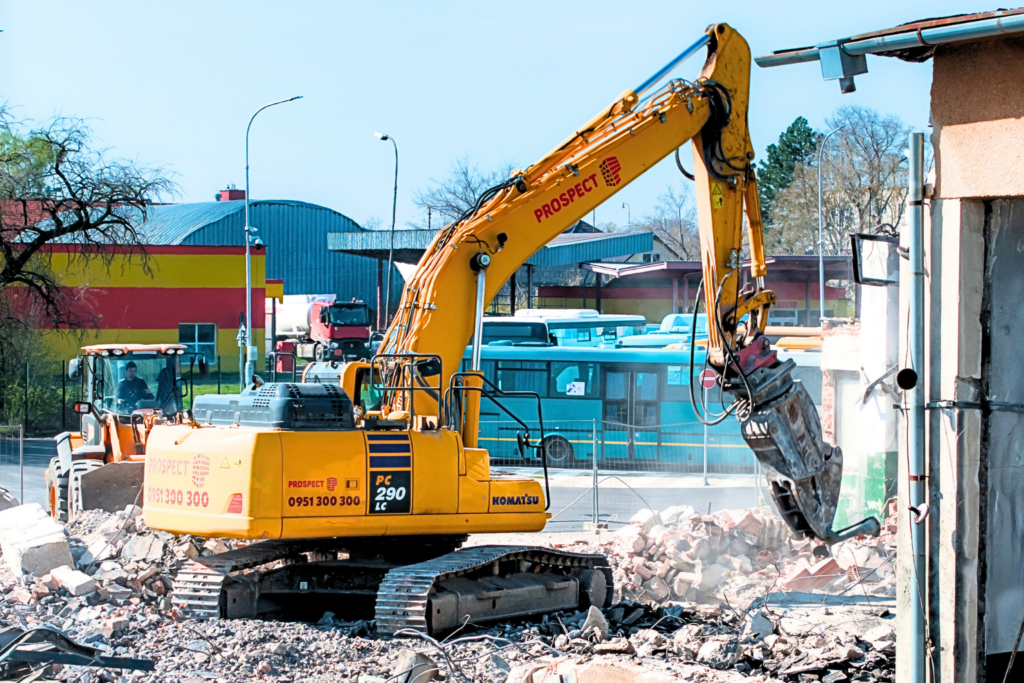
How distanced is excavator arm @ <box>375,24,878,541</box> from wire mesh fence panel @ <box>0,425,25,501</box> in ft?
41.3

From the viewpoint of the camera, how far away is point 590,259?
46.5 meters

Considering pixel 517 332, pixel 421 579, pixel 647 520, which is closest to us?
pixel 421 579

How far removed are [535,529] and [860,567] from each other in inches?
168

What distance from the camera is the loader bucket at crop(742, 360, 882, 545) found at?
1020 centimetres

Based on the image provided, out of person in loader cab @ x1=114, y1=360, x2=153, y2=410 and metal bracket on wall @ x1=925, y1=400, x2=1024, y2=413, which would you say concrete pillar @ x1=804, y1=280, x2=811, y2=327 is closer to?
person in loader cab @ x1=114, y1=360, x2=153, y2=410

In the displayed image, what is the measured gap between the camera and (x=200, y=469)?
9578mm

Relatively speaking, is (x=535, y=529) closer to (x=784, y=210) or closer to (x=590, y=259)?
(x=590, y=259)

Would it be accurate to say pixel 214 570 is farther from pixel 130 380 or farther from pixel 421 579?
pixel 130 380

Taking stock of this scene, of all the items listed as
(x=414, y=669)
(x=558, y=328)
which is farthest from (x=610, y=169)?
(x=558, y=328)

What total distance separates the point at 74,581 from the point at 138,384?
235 inches

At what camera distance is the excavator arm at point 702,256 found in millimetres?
10273

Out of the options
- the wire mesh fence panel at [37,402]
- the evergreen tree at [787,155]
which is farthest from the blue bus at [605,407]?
the evergreen tree at [787,155]

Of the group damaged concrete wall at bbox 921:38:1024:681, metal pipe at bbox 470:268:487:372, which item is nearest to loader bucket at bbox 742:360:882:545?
metal pipe at bbox 470:268:487:372

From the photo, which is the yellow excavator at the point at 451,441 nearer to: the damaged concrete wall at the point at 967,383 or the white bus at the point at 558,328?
the damaged concrete wall at the point at 967,383
